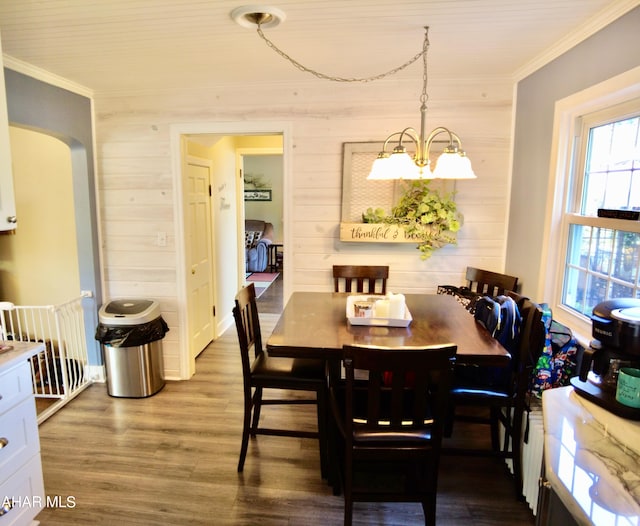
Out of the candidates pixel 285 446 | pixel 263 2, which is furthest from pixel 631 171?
pixel 285 446

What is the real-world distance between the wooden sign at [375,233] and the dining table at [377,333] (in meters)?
0.62

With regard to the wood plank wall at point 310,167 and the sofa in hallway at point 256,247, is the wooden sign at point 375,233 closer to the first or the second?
the wood plank wall at point 310,167

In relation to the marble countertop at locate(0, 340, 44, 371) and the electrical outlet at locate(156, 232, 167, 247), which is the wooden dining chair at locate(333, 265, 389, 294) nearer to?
the electrical outlet at locate(156, 232, 167, 247)

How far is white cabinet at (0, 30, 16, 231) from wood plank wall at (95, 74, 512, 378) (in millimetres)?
1370

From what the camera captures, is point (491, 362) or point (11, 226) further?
point (11, 226)

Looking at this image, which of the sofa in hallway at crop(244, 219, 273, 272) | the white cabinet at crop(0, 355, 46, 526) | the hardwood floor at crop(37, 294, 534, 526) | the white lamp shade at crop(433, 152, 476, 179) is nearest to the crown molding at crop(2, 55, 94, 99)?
the white cabinet at crop(0, 355, 46, 526)

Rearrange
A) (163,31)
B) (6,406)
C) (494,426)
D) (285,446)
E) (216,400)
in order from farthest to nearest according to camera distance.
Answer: (216,400)
(285,446)
(494,426)
(163,31)
(6,406)

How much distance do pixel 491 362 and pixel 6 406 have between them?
2092 mm

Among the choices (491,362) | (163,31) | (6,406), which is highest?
(163,31)

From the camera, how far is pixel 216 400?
122 inches

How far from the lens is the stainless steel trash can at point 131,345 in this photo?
3029mm

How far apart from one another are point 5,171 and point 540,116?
116 inches

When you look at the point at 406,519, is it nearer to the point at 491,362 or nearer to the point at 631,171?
the point at 491,362

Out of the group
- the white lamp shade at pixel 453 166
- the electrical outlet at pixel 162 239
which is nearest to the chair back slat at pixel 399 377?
the white lamp shade at pixel 453 166
